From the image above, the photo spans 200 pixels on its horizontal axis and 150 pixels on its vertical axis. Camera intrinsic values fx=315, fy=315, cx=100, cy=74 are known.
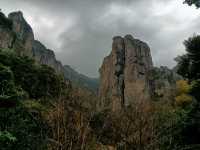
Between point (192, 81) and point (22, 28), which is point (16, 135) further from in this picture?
point (22, 28)

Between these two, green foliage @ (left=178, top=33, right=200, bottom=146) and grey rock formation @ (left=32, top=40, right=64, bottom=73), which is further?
grey rock formation @ (left=32, top=40, right=64, bottom=73)

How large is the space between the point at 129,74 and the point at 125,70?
292 cm

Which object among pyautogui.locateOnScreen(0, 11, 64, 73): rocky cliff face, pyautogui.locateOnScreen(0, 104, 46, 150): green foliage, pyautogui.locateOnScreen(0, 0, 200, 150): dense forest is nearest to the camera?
pyautogui.locateOnScreen(0, 0, 200, 150): dense forest

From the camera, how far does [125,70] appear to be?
284 feet

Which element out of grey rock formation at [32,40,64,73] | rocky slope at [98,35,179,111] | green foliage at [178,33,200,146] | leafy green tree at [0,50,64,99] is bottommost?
green foliage at [178,33,200,146]

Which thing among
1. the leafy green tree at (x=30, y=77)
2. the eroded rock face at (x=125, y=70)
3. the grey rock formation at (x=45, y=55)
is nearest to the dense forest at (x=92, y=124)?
the leafy green tree at (x=30, y=77)

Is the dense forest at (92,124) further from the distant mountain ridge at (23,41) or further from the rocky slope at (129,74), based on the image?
the rocky slope at (129,74)

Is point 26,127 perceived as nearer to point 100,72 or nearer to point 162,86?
point 162,86

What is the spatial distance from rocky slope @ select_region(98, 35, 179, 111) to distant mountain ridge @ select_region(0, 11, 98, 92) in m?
6.28

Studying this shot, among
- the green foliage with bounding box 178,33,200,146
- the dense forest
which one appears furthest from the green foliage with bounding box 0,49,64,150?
the green foliage with bounding box 178,33,200,146

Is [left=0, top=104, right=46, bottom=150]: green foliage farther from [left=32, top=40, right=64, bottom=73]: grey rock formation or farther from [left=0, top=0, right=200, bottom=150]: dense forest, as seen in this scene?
[left=32, top=40, right=64, bottom=73]: grey rock formation

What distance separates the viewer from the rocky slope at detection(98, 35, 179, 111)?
260ft

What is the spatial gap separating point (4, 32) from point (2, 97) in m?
51.6

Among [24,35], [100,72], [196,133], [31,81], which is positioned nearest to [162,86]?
[100,72]
